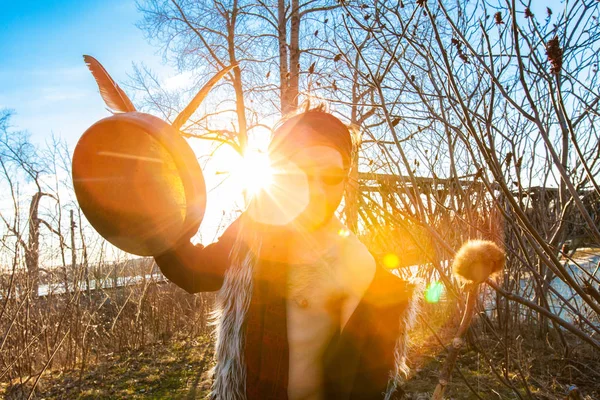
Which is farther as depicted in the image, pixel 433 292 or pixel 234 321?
pixel 433 292

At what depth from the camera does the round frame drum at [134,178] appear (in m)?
1.12

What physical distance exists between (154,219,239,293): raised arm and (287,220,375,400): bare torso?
326 mm

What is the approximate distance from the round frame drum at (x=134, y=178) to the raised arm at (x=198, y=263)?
252 mm

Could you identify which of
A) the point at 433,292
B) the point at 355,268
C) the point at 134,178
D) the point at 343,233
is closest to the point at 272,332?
the point at 355,268

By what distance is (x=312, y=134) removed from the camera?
5.31 ft

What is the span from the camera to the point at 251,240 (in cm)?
169

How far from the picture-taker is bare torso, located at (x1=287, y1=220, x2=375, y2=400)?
1.56 m


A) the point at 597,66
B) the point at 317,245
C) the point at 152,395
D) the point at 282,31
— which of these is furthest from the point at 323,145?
the point at 282,31

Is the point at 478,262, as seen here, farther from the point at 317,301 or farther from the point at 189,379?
the point at 189,379

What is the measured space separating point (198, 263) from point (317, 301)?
503 millimetres

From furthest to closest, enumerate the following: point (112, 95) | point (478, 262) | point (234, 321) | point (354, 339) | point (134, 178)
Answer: point (234, 321)
point (354, 339)
point (112, 95)
point (134, 178)
point (478, 262)

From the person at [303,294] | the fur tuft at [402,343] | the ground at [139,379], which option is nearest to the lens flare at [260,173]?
the person at [303,294]

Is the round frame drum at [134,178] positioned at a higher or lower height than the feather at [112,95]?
lower

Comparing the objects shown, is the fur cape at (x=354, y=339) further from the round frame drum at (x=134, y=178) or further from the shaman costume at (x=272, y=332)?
the round frame drum at (x=134, y=178)
